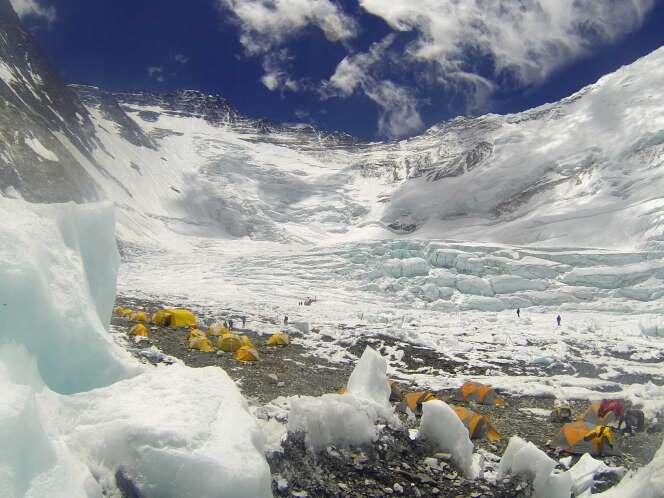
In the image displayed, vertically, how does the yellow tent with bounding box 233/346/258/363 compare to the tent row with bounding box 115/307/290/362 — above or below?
below

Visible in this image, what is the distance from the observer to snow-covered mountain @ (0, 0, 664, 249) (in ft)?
202

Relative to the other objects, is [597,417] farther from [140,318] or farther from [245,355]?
[140,318]

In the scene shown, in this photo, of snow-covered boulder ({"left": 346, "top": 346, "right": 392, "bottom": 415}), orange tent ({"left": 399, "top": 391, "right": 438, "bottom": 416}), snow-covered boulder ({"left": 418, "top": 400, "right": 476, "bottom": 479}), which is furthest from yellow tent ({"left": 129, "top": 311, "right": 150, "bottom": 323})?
snow-covered boulder ({"left": 418, "top": 400, "right": 476, "bottom": 479})

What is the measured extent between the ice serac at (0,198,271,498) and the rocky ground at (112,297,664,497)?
57.9 inches

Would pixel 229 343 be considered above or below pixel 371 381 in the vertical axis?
below

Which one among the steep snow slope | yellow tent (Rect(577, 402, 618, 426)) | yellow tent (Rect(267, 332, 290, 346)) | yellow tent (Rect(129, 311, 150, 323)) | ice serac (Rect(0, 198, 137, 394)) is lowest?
yellow tent (Rect(577, 402, 618, 426))

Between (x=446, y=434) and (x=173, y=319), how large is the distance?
16335 mm

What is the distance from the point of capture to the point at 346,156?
525 ft

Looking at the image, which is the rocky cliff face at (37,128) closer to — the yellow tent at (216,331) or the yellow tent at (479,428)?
the yellow tent at (216,331)

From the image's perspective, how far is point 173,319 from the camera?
2222cm

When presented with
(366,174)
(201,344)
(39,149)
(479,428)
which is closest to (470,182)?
(366,174)

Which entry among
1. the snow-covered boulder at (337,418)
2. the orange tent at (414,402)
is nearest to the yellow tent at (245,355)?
the orange tent at (414,402)

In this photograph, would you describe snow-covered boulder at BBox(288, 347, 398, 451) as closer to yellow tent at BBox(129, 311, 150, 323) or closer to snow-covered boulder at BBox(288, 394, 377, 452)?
snow-covered boulder at BBox(288, 394, 377, 452)

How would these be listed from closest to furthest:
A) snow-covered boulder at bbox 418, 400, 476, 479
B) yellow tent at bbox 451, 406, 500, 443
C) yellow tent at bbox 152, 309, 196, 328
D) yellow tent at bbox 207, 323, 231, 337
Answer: snow-covered boulder at bbox 418, 400, 476, 479
yellow tent at bbox 451, 406, 500, 443
yellow tent at bbox 207, 323, 231, 337
yellow tent at bbox 152, 309, 196, 328
